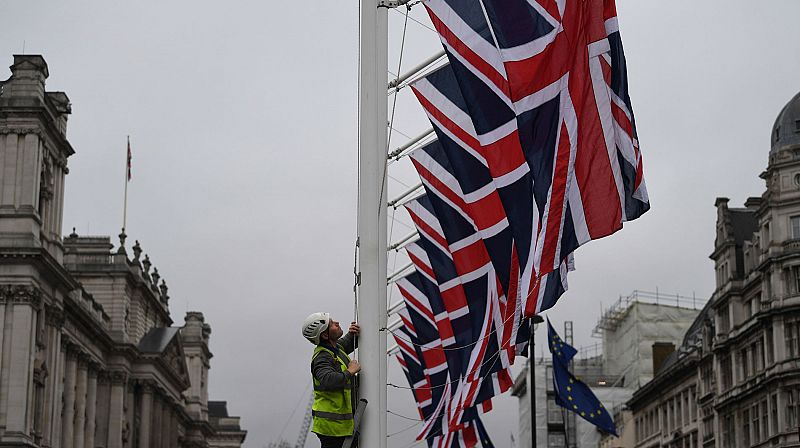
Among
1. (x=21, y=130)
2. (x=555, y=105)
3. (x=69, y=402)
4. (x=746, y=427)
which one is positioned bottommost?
(x=555, y=105)

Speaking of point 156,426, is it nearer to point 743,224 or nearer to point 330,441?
point 743,224

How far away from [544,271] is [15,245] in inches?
2110

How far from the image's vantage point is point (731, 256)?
76812mm

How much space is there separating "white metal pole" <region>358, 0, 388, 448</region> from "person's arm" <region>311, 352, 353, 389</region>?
2.28 ft

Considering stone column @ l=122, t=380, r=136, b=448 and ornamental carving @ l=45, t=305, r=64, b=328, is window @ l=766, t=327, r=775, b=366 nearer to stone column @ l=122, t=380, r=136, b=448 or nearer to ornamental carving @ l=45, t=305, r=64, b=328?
ornamental carving @ l=45, t=305, r=64, b=328

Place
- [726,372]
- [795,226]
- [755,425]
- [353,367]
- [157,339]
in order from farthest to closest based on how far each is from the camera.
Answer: [157,339], [726,372], [755,425], [795,226], [353,367]

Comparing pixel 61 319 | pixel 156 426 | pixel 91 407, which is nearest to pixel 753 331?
pixel 61 319

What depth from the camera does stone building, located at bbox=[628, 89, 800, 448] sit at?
67.0 m

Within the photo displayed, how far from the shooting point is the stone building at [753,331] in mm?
67000

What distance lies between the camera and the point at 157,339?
100562 mm

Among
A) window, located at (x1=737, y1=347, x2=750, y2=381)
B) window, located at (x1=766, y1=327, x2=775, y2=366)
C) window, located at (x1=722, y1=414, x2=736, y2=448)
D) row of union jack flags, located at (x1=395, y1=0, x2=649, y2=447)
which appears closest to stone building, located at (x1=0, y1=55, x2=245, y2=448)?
window, located at (x1=766, y1=327, x2=775, y2=366)

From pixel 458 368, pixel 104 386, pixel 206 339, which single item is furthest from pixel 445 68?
pixel 206 339

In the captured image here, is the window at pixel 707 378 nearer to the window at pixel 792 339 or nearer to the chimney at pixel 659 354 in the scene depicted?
the window at pixel 792 339

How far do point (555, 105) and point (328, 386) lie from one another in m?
3.94
